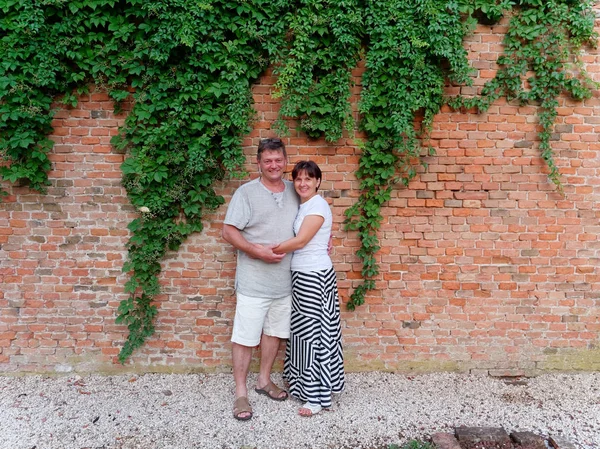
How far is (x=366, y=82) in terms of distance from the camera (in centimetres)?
390

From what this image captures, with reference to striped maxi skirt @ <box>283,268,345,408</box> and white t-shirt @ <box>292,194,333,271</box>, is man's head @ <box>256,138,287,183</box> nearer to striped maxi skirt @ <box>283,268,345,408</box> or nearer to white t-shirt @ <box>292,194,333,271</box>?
white t-shirt @ <box>292,194,333,271</box>

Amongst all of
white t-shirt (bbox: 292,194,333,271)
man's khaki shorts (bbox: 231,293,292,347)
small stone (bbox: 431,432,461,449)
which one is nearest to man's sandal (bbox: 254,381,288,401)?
man's khaki shorts (bbox: 231,293,292,347)

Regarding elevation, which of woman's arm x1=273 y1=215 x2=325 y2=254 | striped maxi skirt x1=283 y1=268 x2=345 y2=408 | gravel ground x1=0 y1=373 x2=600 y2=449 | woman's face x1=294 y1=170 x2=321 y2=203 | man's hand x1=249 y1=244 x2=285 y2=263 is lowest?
gravel ground x1=0 y1=373 x2=600 y2=449

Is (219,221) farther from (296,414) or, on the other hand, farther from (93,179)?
(296,414)

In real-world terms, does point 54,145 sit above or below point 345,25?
below

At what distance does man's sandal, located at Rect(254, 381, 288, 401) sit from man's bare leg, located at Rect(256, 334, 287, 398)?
3cm

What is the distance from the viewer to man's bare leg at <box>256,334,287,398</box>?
386 centimetres

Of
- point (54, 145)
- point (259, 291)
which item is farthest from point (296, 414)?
point (54, 145)

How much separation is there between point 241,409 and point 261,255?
1.25 m

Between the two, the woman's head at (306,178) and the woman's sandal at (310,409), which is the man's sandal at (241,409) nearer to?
the woman's sandal at (310,409)

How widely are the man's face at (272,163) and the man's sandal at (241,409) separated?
1.83 m

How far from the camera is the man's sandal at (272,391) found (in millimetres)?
3766

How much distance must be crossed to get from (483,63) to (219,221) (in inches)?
111

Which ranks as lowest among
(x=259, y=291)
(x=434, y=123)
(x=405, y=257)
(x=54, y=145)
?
(x=259, y=291)
